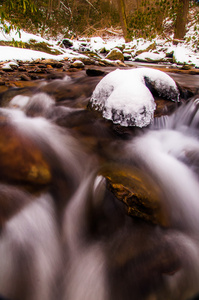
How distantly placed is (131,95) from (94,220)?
1.46m

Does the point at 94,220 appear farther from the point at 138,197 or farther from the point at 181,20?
the point at 181,20

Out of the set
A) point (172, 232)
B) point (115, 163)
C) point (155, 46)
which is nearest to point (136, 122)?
point (115, 163)

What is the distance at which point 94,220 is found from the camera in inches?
59.3

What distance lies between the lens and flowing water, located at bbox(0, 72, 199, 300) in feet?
3.79

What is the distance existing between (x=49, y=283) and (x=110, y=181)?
0.83m

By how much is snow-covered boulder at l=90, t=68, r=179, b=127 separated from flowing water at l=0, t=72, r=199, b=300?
0.17 m

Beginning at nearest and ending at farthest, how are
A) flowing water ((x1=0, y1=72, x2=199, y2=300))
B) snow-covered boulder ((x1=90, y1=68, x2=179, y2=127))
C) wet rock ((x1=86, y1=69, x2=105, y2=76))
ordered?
flowing water ((x1=0, y1=72, x2=199, y2=300)) < snow-covered boulder ((x1=90, y1=68, x2=179, y2=127)) < wet rock ((x1=86, y1=69, x2=105, y2=76))

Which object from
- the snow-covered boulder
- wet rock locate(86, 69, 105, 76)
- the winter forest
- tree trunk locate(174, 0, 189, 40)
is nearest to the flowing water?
the winter forest

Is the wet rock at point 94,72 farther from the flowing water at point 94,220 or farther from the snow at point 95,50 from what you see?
the flowing water at point 94,220

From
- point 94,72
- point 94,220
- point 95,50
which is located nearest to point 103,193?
point 94,220

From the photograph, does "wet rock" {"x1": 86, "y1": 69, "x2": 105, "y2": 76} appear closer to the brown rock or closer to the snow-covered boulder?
the snow-covered boulder

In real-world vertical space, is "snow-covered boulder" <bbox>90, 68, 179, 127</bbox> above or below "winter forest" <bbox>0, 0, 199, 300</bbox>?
above

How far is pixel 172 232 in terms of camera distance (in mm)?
1425

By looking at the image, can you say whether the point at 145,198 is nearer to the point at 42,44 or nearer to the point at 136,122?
the point at 136,122
